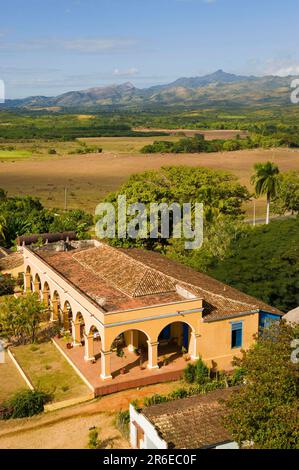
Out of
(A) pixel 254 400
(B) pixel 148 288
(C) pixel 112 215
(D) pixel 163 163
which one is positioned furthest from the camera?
(D) pixel 163 163

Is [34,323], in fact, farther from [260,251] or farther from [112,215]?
[112,215]

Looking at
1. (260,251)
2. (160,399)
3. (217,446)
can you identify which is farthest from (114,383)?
(260,251)

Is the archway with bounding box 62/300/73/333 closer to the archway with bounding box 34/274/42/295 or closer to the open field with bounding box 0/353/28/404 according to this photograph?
the open field with bounding box 0/353/28/404

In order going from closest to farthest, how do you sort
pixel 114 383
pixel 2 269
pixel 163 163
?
pixel 114 383 < pixel 2 269 < pixel 163 163

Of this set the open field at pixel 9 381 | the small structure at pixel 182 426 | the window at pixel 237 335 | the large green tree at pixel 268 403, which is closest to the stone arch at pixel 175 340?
the window at pixel 237 335

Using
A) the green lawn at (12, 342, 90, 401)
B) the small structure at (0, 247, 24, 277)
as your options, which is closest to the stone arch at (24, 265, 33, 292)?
the small structure at (0, 247, 24, 277)

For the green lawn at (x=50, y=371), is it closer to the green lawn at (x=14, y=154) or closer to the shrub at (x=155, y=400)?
the shrub at (x=155, y=400)
